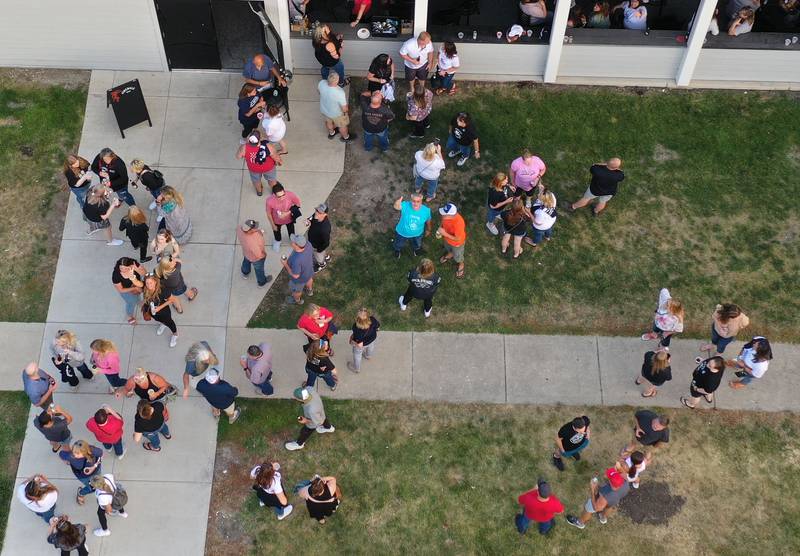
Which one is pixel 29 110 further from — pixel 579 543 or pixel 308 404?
pixel 579 543

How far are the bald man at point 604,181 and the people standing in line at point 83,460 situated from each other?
8.02 m

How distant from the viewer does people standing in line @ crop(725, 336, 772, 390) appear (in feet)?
34.8

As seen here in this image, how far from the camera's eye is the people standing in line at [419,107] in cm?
1302

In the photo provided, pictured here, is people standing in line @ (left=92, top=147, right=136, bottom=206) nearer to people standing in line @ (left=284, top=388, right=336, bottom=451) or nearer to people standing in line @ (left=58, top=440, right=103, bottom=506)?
people standing in line @ (left=58, top=440, right=103, bottom=506)

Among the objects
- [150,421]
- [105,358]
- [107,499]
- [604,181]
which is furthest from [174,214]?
[604,181]

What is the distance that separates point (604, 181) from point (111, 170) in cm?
743

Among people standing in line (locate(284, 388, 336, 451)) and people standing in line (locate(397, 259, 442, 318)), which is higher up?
people standing in line (locate(397, 259, 442, 318))

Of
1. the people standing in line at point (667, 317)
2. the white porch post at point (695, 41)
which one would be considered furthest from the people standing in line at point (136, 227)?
the white porch post at point (695, 41)

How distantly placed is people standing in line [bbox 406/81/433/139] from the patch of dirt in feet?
22.0

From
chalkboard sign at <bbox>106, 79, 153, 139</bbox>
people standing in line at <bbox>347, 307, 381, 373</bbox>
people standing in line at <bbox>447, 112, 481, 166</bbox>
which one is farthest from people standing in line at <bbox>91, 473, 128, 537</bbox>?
people standing in line at <bbox>447, 112, 481, 166</bbox>

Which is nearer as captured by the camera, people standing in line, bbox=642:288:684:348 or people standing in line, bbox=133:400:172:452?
people standing in line, bbox=133:400:172:452

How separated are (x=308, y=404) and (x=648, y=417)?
427cm

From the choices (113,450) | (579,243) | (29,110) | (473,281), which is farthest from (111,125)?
(579,243)

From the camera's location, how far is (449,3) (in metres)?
15.3
